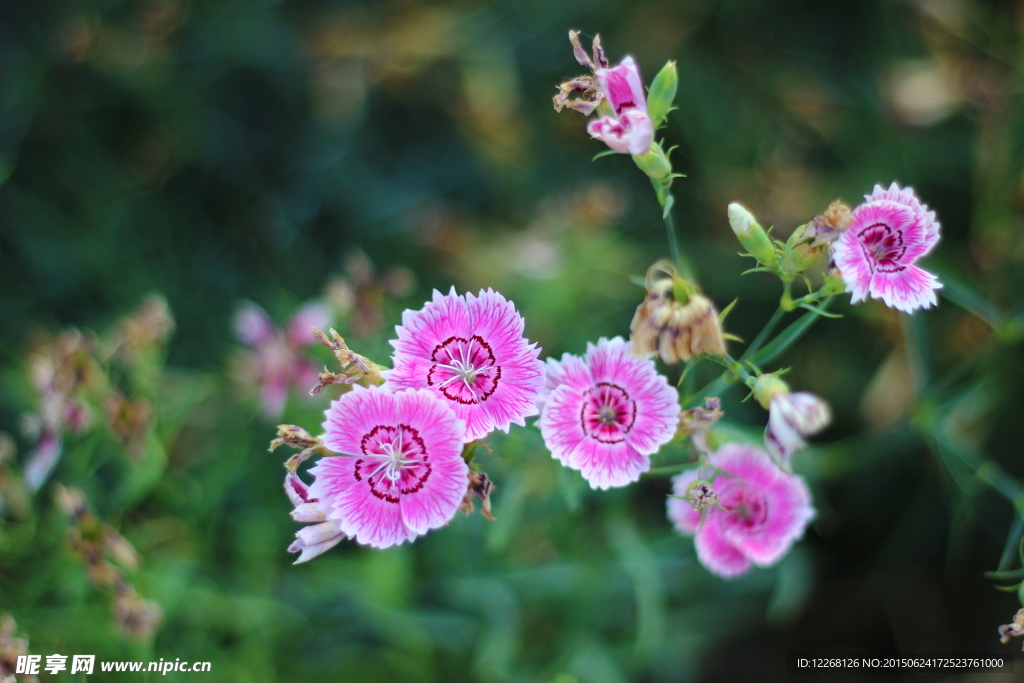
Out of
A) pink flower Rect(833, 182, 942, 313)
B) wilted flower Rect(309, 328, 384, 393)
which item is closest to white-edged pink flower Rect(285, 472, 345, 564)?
wilted flower Rect(309, 328, 384, 393)

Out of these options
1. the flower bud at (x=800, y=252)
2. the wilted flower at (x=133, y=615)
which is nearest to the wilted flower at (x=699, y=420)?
the flower bud at (x=800, y=252)

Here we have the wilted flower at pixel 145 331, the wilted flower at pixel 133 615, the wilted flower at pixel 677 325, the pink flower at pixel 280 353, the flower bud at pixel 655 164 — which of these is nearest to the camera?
the wilted flower at pixel 677 325

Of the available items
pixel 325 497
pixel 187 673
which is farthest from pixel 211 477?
pixel 325 497

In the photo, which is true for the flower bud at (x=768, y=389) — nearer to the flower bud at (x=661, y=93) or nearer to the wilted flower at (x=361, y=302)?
the flower bud at (x=661, y=93)

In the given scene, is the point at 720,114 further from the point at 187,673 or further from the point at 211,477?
the point at 187,673

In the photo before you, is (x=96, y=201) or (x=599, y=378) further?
(x=96, y=201)

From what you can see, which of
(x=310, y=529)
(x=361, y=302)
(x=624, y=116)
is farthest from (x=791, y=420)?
(x=361, y=302)

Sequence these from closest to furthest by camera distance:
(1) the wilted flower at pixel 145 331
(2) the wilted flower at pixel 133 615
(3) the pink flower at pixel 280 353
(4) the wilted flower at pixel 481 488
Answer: (4) the wilted flower at pixel 481 488
(2) the wilted flower at pixel 133 615
(1) the wilted flower at pixel 145 331
(3) the pink flower at pixel 280 353

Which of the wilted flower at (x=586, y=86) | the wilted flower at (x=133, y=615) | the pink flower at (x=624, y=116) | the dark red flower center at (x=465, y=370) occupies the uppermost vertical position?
the wilted flower at (x=586, y=86)
